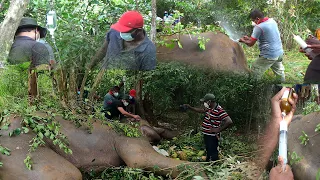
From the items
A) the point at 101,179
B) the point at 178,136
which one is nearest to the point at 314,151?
the point at 178,136

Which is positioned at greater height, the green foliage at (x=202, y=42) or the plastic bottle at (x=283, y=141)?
the green foliage at (x=202, y=42)

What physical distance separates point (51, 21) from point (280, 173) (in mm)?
3083

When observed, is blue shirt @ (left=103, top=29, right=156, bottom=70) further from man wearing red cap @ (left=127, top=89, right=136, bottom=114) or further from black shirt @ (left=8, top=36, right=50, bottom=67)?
black shirt @ (left=8, top=36, right=50, bottom=67)

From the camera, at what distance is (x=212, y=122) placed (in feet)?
13.0

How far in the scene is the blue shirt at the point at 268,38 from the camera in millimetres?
2922

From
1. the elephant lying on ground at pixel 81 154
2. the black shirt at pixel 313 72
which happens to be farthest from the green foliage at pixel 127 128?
the black shirt at pixel 313 72

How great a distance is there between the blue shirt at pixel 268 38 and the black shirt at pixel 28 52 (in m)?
→ 2.42

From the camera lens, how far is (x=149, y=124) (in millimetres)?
4266

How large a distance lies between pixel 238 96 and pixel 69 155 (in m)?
1.87

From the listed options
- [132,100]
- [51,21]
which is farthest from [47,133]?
[51,21]

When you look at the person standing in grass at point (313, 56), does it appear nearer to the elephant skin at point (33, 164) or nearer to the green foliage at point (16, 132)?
the elephant skin at point (33, 164)

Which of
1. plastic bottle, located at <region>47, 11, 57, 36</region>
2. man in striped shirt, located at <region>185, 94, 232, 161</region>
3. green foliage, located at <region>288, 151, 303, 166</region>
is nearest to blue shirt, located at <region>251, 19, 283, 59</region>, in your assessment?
green foliage, located at <region>288, 151, 303, 166</region>

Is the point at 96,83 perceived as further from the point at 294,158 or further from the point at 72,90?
the point at 294,158

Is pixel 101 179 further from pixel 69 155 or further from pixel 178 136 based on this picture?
pixel 178 136
